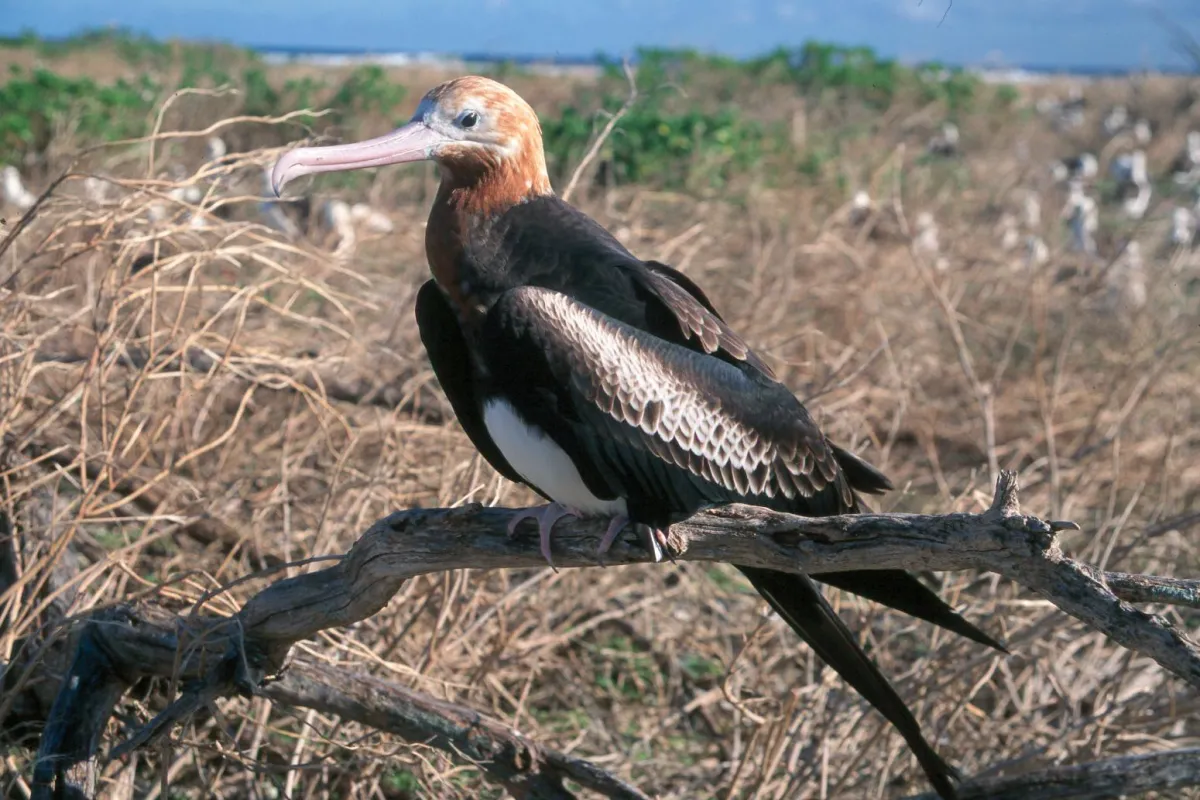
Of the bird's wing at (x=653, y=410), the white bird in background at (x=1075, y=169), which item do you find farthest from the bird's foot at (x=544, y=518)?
the white bird in background at (x=1075, y=169)

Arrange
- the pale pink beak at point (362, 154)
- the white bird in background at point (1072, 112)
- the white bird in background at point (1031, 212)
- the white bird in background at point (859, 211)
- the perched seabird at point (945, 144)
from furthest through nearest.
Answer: the white bird in background at point (1072, 112)
the perched seabird at point (945, 144)
the white bird in background at point (1031, 212)
the white bird in background at point (859, 211)
the pale pink beak at point (362, 154)

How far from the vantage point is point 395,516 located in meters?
2.10

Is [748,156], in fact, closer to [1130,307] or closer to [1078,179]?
[1130,307]

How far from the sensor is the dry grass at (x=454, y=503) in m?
2.62

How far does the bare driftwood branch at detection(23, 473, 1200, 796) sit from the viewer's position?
162 cm

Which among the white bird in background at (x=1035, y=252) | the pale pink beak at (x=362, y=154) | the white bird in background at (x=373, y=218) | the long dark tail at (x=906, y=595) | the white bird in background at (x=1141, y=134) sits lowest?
the white bird in background at (x=373, y=218)

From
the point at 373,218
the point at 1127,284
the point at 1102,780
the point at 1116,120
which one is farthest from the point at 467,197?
the point at 1116,120

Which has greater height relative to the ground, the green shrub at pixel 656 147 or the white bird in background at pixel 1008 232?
the green shrub at pixel 656 147

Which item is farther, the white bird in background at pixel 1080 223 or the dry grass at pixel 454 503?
the white bird in background at pixel 1080 223

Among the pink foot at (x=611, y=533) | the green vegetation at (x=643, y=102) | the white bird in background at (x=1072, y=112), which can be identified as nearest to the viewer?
the pink foot at (x=611, y=533)

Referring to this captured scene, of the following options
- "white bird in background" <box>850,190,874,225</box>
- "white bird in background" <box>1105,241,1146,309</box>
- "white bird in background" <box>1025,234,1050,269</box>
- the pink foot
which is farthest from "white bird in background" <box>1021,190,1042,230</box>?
the pink foot

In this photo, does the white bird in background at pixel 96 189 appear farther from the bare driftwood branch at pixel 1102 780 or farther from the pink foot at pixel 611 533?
the bare driftwood branch at pixel 1102 780

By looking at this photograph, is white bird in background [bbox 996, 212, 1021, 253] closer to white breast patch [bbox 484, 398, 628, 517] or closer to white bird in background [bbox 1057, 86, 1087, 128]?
white breast patch [bbox 484, 398, 628, 517]

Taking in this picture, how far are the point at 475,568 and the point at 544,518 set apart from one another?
157 millimetres
